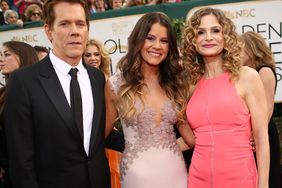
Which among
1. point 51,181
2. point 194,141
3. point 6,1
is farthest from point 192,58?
point 6,1

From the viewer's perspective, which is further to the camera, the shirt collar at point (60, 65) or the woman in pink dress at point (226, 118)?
the woman in pink dress at point (226, 118)

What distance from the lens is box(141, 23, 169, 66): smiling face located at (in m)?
2.93

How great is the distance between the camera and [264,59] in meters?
4.06

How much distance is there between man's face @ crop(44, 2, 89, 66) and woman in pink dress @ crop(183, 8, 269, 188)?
0.87 m

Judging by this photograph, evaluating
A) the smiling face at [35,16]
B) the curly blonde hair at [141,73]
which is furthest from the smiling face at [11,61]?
the smiling face at [35,16]

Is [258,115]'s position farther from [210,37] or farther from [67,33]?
[67,33]

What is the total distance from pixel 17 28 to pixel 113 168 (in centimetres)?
460

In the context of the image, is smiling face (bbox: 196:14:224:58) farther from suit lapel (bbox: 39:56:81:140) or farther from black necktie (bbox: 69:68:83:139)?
suit lapel (bbox: 39:56:81:140)

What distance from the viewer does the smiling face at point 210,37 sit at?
9.24 feet

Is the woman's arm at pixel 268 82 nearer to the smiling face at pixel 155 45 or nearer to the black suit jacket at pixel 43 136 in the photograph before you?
the smiling face at pixel 155 45

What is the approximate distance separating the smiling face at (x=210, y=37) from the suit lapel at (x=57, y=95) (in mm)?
1049

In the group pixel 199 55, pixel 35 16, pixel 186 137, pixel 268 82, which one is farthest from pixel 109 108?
pixel 35 16

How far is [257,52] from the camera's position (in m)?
4.07

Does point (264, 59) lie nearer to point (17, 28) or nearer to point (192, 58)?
→ point (192, 58)
